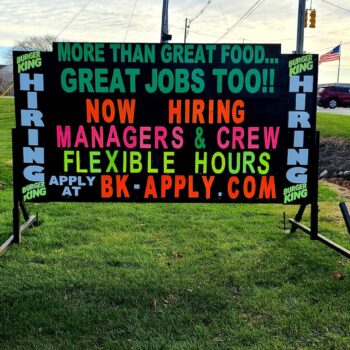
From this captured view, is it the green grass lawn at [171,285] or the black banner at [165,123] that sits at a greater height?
the black banner at [165,123]

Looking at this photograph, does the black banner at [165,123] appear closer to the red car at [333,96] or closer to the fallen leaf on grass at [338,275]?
the fallen leaf on grass at [338,275]

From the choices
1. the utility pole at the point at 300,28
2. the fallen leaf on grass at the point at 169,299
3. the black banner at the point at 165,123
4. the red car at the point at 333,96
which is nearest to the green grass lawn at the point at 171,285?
the fallen leaf on grass at the point at 169,299

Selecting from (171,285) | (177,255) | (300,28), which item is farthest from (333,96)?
(171,285)

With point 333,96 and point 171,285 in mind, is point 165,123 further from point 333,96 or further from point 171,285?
point 333,96

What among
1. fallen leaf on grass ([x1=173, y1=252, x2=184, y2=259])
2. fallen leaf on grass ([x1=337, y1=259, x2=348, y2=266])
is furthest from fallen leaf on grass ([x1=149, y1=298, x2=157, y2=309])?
fallen leaf on grass ([x1=337, y1=259, x2=348, y2=266])

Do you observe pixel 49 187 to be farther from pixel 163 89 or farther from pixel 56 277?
pixel 163 89

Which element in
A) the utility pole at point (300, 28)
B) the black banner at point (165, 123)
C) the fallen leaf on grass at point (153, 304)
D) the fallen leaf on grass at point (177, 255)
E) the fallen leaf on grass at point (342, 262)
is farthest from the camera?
the utility pole at point (300, 28)

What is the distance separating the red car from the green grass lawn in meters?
27.2

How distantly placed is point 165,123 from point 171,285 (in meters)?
1.68

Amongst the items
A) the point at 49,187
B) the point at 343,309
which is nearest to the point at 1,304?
the point at 49,187

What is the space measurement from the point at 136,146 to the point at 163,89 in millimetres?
664

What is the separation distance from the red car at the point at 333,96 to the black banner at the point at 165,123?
95.1 feet

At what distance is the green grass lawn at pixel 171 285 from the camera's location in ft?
11.9

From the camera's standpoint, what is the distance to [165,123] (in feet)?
16.6
